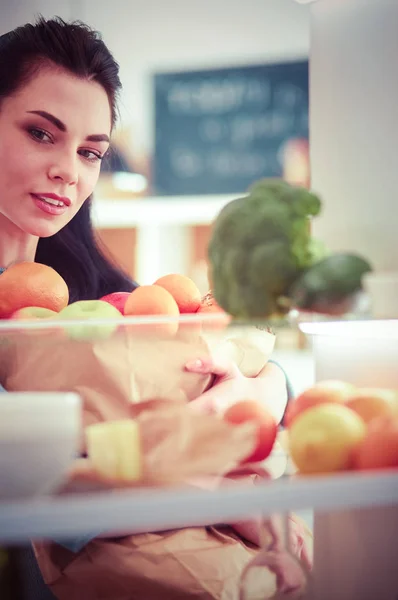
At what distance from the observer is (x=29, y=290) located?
0.86 meters

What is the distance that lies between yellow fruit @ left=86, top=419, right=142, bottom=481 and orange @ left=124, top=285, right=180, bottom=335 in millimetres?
266

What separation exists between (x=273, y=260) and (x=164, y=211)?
83.2 inches

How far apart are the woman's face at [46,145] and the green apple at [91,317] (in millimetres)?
580

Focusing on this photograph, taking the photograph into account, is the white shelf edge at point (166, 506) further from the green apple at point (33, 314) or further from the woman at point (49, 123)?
the woman at point (49, 123)

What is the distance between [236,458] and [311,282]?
159 millimetres

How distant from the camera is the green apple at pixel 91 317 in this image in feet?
2.48

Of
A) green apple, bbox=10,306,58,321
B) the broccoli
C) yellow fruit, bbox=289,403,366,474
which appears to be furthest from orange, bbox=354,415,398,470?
green apple, bbox=10,306,58,321

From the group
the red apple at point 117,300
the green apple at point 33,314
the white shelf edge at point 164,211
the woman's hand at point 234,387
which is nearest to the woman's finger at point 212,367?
the woman's hand at point 234,387

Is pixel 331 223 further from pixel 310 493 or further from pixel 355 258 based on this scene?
pixel 310 493

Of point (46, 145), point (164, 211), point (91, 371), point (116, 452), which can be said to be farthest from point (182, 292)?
point (164, 211)

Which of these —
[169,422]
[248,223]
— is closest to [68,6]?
[248,223]

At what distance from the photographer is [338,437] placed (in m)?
0.59

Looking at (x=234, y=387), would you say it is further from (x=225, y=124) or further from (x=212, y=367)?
(x=225, y=124)

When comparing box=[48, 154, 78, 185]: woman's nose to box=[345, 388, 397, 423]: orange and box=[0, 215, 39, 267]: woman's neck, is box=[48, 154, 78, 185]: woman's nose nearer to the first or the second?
box=[0, 215, 39, 267]: woman's neck
